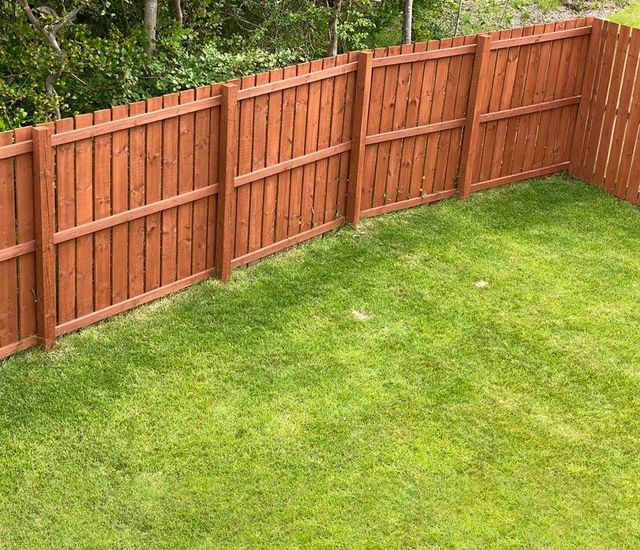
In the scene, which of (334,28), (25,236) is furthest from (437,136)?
(25,236)

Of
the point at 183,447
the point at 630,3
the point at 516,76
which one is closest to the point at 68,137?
the point at 183,447

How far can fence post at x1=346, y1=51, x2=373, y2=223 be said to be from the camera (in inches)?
374

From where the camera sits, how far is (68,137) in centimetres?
732

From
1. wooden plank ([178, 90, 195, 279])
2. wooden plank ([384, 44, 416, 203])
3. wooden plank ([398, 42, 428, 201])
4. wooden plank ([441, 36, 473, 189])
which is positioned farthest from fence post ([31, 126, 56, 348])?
wooden plank ([441, 36, 473, 189])

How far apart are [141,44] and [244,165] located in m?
2.57

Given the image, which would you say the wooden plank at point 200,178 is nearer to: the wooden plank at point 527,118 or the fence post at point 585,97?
the wooden plank at point 527,118

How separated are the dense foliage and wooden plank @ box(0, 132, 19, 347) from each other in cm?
134

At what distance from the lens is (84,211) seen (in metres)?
7.67

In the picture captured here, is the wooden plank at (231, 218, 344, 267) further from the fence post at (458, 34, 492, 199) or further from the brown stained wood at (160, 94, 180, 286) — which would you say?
the fence post at (458, 34, 492, 199)

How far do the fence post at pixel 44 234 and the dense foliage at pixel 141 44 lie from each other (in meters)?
1.30

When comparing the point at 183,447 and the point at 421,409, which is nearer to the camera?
the point at 183,447

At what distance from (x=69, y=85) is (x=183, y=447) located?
4.80 m

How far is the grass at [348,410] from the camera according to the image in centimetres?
640

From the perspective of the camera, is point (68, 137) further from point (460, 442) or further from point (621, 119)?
point (621, 119)
